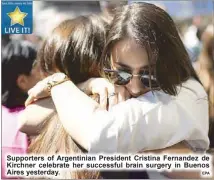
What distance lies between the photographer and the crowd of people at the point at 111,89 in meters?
2.74

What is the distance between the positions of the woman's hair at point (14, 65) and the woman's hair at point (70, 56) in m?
0.09

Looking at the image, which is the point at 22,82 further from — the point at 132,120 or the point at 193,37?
the point at 193,37

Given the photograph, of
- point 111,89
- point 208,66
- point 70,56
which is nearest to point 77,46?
point 70,56

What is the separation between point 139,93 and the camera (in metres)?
2.80

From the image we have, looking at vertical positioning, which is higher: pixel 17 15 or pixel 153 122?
pixel 17 15

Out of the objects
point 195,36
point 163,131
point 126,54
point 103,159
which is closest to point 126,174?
point 103,159

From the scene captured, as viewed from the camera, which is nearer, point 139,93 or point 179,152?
point 139,93

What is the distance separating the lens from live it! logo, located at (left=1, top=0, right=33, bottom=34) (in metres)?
2.90

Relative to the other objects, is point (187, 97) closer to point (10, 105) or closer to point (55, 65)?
point (55, 65)

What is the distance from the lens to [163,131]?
9.04ft

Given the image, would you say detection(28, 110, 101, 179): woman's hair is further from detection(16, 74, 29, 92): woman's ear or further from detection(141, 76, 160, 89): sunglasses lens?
detection(141, 76, 160, 89): sunglasses lens

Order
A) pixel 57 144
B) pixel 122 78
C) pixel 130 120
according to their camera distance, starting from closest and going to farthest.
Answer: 1. pixel 130 120
2. pixel 122 78
3. pixel 57 144

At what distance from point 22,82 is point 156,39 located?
37.5 inches

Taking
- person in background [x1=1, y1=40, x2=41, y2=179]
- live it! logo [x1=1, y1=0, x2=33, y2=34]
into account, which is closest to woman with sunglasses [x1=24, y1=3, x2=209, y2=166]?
person in background [x1=1, y1=40, x2=41, y2=179]
